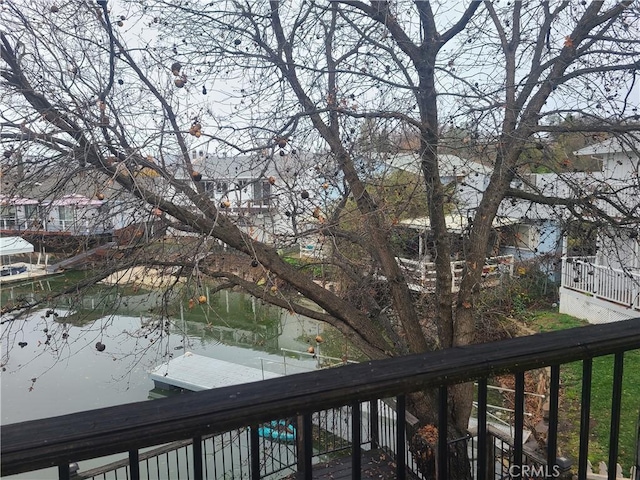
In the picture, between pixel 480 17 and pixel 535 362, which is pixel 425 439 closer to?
pixel 535 362

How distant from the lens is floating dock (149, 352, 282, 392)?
727 centimetres

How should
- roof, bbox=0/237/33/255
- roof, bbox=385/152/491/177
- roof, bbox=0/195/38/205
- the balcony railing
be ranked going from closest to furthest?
the balcony railing, roof, bbox=0/195/38/205, roof, bbox=0/237/33/255, roof, bbox=385/152/491/177

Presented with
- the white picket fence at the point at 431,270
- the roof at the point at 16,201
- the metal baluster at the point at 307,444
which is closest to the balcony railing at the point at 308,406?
the metal baluster at the point at 307,444

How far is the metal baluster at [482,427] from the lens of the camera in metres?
0.93

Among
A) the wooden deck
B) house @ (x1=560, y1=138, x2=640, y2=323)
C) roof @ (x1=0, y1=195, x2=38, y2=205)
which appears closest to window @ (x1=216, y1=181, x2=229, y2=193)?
roof @ (x1=0, y1=195, x2=38, y2=205)

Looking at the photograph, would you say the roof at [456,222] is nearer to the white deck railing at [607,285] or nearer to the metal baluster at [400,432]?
the metal baluster at [400,432]

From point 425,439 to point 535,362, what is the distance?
3.18m

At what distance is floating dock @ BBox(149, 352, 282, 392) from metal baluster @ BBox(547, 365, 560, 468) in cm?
630

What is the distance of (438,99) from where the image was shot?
3709 millimetres

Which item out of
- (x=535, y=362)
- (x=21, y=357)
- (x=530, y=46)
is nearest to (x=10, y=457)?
(x=535, y=362)

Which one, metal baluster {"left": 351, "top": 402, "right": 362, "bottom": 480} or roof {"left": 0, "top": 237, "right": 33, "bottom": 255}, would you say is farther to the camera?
roof {"left": 0, "top": 237, "right": 33, "bottom": 255}

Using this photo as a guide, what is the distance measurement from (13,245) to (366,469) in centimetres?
335

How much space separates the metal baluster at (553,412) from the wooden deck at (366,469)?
315cm

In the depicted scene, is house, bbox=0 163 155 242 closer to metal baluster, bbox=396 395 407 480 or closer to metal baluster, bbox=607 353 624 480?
metal baluster, bbox=396 395 407 480
